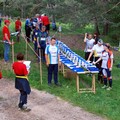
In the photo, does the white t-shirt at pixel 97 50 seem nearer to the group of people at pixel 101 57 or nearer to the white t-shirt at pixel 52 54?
the group of people at pixel 101 57

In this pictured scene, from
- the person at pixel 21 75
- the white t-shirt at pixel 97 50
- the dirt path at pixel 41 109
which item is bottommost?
the dirt path at pixel 41 109

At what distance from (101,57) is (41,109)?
3.66 meters

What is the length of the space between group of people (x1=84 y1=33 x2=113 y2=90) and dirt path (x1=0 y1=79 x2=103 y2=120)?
2297mm

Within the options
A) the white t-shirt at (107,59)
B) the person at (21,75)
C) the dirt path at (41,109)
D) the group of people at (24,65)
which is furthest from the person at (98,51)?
the person at (21,75)

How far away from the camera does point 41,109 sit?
839 centimetres

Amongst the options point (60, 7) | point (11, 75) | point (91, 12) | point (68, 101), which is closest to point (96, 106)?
point (68, 101)

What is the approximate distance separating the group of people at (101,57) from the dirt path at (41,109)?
2.30 metres

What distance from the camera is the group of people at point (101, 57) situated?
10688 mm

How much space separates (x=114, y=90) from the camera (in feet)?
36.1

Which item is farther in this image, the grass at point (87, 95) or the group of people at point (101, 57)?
the group of people at point (101, 57)

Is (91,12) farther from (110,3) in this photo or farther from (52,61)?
(52,61)

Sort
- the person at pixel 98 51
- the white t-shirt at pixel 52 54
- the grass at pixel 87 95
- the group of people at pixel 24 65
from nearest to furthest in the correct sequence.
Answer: the group of people at pixel 24 65, the grass at pixel 87 95, the white t-shirt at pixel 52 54, the person at pixel 98 51

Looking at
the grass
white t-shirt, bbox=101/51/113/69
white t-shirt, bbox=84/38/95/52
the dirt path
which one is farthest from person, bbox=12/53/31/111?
white t-shirt, bbox=84/38/95/52

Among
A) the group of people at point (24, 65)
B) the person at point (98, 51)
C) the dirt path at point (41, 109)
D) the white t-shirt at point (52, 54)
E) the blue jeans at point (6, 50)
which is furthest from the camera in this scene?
the blue jeans at point (6, 50)
